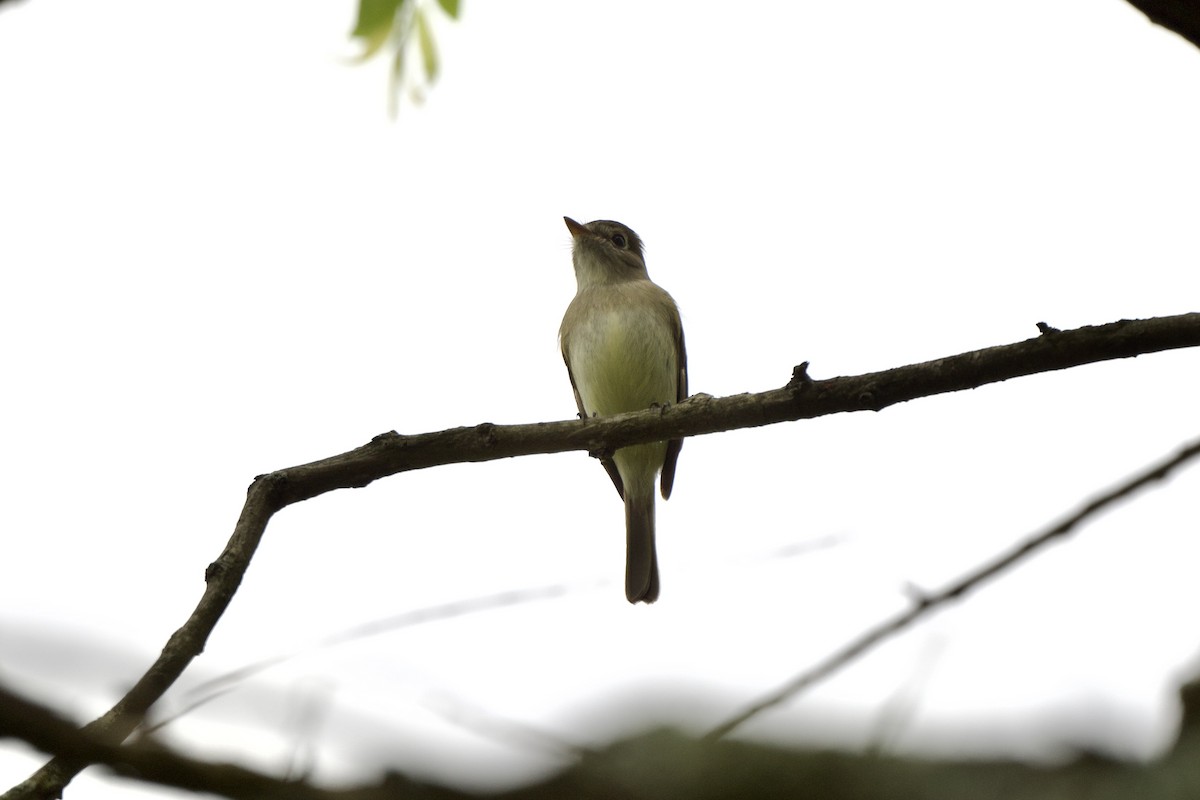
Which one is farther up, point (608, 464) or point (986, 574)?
point (608, 464)

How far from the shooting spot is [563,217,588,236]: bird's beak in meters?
10.0

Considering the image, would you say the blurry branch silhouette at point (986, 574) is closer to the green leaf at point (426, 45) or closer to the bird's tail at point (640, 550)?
the green leaf at point (426, 45)

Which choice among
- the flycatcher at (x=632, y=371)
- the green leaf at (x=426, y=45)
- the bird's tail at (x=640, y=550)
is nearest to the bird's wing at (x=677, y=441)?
the flycatcher at (x=632, y=371)

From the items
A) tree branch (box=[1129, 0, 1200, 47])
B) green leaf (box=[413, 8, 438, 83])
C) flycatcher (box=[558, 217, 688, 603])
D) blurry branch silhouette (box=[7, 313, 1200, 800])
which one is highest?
flycatcher (box=[558, 217, 688, 603])

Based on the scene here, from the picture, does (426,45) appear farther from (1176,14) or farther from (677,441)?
(677,441)

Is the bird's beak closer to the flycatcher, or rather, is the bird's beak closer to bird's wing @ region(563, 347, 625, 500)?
the flycatcher

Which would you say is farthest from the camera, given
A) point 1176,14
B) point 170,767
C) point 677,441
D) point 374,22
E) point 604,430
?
point 677,441

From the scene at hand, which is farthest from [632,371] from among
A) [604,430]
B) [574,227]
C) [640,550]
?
[604,430]

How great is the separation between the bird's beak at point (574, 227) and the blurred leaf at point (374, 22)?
7.14 m

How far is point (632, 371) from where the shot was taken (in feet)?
27.6

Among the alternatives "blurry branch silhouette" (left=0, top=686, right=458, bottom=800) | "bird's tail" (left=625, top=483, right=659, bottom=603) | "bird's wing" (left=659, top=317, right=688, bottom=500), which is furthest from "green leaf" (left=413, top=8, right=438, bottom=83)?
"bird's tail" (left=625, top=483, right=659, bottom=603)

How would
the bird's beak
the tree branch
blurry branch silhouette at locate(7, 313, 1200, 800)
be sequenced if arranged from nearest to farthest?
the tree branch → blurry branch silhouette at locate(7, 313, 1200, 800) → the bird's beak

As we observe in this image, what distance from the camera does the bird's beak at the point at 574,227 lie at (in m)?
10.0

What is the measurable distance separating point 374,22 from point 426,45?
0.13m
